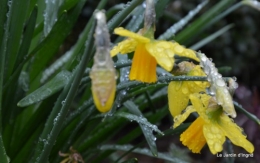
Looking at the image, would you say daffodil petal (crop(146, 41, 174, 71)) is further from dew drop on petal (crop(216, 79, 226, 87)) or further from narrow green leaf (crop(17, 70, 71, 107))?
narrow green leaf (crop(17, 70, 71, 107))

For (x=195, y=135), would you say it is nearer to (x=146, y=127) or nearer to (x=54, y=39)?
(x=146, y=127)

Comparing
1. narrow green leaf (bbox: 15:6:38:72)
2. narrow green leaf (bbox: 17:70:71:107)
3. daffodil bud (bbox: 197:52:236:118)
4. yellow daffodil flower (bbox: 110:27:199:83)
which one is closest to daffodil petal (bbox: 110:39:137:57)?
yellow daffodil flower (bbox: 110:27:199:83)

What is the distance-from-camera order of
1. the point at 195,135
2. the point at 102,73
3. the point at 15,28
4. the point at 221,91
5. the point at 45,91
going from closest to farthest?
1. the point at 102,73
2. the point at 221,91
3. the point at 195,135
4. the point at 45,91
5. the point at 15,28

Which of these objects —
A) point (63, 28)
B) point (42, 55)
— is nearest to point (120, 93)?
point (63, 28)

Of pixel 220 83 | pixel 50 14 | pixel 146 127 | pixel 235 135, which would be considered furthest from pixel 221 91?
pixel 50 14

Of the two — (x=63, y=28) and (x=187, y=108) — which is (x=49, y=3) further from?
(x=187, y=108)

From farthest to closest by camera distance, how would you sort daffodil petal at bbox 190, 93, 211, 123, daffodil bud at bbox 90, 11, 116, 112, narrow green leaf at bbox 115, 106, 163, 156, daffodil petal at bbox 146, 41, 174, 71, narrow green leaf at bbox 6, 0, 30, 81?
1. narrow green leaf at bbox 6, 0, 30, 81
2. narrow green leaf at bbox 115, 106, 163, 156
3. daffodil petal at bbox 190, 93, 211, 123
4. daffodil petal at bbox 146, 41, 174, 71
5. daffodil bud at bbox 90, 11, 116, 112
